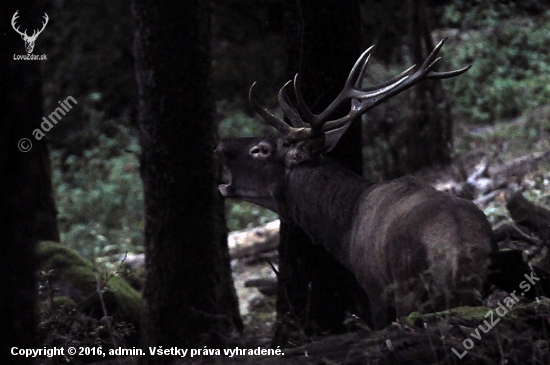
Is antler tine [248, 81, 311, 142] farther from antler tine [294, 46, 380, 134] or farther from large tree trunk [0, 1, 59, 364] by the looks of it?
large tree trunk [0, 1, 59, 364]

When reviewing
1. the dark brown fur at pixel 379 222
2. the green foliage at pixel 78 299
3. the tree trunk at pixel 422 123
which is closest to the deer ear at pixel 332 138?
the dark brown fur at pixel 379 222

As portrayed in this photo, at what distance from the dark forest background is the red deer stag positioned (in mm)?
347

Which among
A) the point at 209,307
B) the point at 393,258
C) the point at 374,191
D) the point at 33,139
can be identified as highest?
the point at 33,139

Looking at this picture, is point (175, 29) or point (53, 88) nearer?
point (175, 29)

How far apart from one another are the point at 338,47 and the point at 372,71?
9742 millimetres

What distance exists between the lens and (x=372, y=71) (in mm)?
15508

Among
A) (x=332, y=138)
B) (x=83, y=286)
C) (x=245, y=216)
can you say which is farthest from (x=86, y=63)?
(x=332, y=138)

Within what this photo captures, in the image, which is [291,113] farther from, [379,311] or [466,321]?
[466,321]

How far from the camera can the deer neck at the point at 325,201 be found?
5.29 meters

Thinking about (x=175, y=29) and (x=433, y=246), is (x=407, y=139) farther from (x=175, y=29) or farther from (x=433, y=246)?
(x=433, y=246)

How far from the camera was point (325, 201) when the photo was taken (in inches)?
215

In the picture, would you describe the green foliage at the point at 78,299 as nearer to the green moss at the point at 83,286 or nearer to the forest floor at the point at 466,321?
the green moss at the point at 83,286

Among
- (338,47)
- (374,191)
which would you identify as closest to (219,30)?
(338,47)

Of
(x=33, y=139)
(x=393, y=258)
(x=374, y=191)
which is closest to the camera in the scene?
(x=33, y=139)
